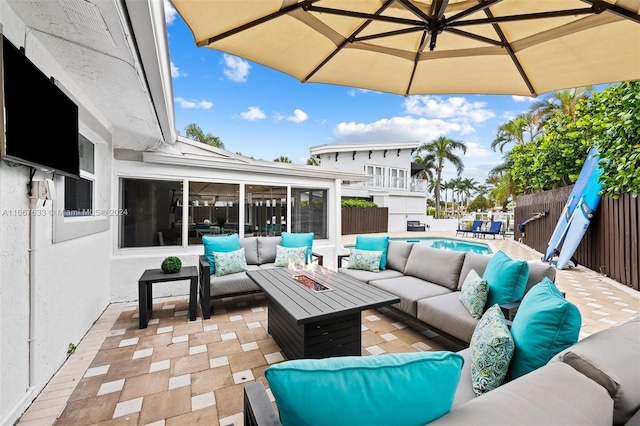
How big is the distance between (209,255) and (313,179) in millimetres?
2870

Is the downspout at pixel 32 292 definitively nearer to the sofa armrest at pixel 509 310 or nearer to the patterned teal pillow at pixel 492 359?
the patterned teal pillow at pixel 492 359

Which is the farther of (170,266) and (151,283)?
(170,266)

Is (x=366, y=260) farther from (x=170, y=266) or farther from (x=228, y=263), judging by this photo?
(x=170, y=266)

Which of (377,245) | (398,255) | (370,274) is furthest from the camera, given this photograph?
(377,245)

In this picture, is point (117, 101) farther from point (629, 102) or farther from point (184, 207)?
point (629, 102)

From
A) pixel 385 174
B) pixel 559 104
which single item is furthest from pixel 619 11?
pixel 385 174

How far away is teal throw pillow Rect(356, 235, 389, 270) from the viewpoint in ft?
14.8

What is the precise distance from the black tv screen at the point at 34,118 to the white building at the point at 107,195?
0.12ft

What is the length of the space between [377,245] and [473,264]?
1533mm

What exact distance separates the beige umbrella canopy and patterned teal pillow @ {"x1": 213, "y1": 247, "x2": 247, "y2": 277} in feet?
9.06

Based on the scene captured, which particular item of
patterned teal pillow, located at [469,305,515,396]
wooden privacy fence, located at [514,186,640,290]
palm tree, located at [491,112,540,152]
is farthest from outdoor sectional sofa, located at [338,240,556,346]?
palm tree, located at [491,112,540,152]

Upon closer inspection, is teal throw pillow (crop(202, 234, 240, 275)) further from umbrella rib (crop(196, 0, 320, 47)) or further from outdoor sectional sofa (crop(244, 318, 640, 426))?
outdoor sectional sofa (crop(244, 318, 640, 426))

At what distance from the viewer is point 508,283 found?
2590 millimetres

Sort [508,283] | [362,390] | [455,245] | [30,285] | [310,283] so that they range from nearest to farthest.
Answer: [362,390]
[30,285]
[508,283]
[310,283]
[455,245]
